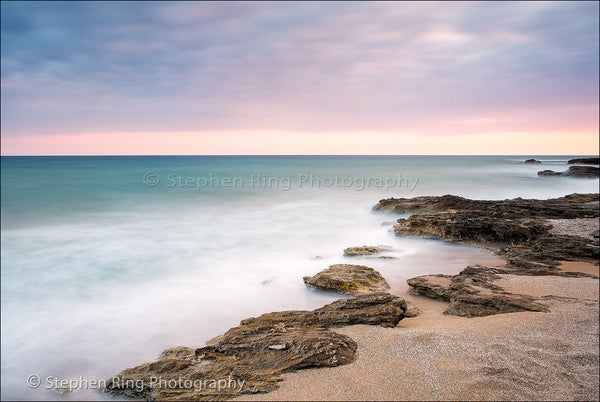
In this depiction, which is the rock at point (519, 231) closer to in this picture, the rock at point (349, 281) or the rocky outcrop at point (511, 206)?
the rocky outcrop at point (511, 206)

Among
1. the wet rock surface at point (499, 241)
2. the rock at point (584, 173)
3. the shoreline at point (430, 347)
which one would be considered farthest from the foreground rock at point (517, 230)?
the rock at point (584, 173)

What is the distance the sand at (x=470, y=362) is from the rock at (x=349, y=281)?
5.81ft

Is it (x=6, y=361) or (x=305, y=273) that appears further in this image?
(x=305, y=273)

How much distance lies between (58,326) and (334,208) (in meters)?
14.6

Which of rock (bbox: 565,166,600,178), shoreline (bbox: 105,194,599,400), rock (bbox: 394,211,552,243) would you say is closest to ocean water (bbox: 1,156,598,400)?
rock (bbox: 394,211,552,243)

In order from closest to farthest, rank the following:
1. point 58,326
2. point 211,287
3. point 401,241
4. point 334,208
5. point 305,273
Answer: point 58,326, point 211,287, point 305,273, point 401,241, point 334,208

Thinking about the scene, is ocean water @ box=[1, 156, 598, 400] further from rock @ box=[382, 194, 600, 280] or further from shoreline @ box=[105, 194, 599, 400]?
shoreline @ box=[105, 194, 599, 400]

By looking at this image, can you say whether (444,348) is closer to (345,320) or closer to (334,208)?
(345,320)

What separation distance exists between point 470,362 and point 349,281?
3328mm

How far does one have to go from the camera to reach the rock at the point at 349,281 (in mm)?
6879

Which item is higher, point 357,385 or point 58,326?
point 357,385

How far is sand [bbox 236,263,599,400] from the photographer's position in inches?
133

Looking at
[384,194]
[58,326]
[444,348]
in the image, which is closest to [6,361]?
[58,326]

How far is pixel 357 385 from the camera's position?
352 cm
